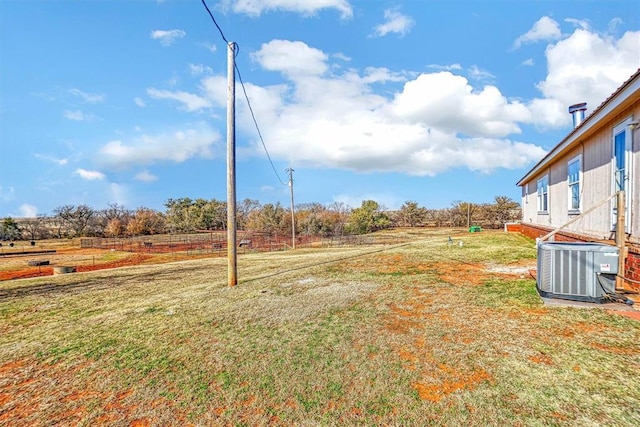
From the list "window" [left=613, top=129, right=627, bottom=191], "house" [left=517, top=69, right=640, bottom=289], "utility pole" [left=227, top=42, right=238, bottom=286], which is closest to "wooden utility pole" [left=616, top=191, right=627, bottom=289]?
"house" [left=517, top=69, right=640, bottom=289]

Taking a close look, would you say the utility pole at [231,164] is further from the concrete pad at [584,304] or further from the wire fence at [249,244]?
the wire fence at [249,244]

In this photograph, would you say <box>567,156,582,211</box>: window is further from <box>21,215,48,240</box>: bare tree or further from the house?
<box>21,215,48,240</box>: bare tree

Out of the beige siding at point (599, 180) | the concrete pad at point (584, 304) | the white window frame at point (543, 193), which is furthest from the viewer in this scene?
the white window frame at point (543, 193)

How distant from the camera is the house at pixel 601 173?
4.74m

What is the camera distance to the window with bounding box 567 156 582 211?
7.96m

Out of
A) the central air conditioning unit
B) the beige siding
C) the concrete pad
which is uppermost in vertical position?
the beige siding

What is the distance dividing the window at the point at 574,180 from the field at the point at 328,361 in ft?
15.6

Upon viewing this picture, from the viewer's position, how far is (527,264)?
697 centimetres

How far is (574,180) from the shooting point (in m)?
8.34

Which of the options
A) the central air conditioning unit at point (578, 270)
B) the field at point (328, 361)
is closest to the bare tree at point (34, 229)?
the field at point (328, 361)

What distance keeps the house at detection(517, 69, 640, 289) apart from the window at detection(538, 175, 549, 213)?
2.79 feet

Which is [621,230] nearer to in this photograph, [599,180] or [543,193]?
[599,180]

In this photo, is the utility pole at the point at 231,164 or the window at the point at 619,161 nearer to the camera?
the window at the point at 619,161

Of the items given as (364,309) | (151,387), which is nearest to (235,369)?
(151,387)
